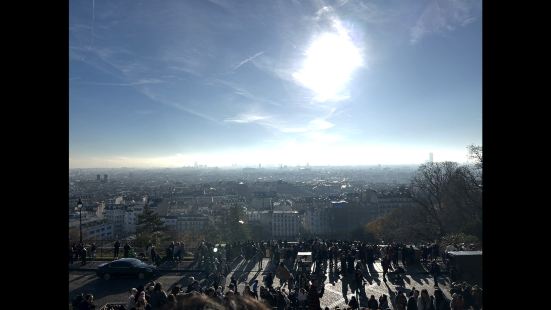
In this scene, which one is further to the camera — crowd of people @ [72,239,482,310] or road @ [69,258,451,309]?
road @ [69,258,451,309]

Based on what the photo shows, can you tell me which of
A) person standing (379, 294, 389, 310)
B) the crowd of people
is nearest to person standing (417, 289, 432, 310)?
the crowd of people

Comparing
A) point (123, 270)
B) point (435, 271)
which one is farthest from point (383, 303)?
point (123, 270)

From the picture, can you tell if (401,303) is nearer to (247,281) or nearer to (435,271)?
(435,271)

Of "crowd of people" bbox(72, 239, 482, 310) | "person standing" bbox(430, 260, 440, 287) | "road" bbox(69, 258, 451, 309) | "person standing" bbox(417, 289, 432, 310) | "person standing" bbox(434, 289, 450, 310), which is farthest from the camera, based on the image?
"person standing" bbox(430, 260, 440, 287)

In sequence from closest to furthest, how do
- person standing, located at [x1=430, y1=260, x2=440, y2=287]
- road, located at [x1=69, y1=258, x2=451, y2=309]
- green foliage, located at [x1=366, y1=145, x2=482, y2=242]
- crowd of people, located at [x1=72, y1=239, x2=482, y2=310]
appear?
crowd of people, located at [x1=72, y1=239, x2=482, y2=310] < road, located at [x1=69, y1=258, x2=451, y2=309] < person standing, located at [x1=430, y1=260, x2=440, y2=287] < green foliage, located at [x1=366, y1=145, x2=482, y2=242]

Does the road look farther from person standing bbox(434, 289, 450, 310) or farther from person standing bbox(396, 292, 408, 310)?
person standing bbox(434, 289, 450, 310)

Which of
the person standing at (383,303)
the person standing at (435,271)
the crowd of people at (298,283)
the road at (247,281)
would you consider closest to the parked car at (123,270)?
the road at (247,281)

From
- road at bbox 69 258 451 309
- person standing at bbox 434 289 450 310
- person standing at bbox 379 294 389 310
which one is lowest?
road at bbox 69 258 451 309
